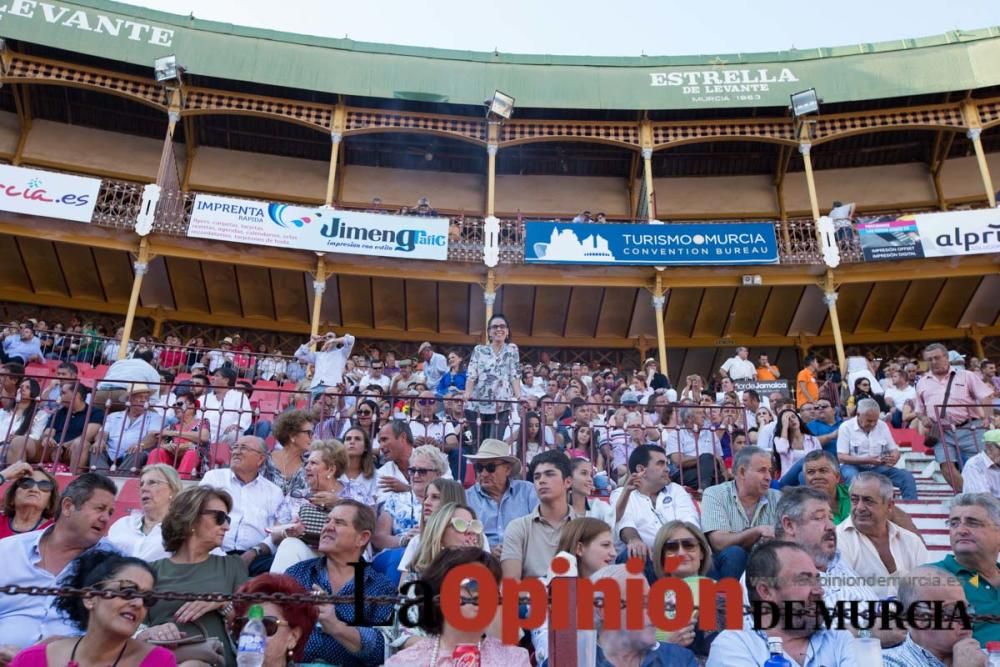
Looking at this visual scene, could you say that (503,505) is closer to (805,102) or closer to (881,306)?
(805,102)

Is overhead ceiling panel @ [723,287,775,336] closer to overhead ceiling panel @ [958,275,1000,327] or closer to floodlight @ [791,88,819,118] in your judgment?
floodlight @ [791,88,819,118]

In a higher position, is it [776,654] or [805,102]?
[805,102]

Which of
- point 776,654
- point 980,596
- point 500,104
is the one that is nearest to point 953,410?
point 980,596

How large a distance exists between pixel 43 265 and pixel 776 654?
17.1 metres

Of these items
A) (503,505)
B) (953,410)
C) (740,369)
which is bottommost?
(503,505)

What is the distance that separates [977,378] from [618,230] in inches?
305

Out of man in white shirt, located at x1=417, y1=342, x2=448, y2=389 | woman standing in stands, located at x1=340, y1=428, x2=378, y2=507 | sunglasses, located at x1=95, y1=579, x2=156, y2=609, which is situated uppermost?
man in white shirt, located at x1=417, y1=342, x2=448, y2=389

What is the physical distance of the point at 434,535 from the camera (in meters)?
3.64

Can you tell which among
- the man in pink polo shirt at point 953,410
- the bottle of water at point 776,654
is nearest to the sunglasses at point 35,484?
the bottle of water at point 776,654

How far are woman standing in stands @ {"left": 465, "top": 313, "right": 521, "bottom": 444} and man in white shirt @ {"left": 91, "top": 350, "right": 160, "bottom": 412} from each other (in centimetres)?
312

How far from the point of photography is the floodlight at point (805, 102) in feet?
49.4

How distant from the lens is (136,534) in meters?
4.22

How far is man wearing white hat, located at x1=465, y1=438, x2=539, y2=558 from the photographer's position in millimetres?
5133

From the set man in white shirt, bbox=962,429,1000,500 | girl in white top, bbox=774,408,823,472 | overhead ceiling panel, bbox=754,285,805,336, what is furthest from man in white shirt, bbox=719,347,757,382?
man in white shirt, bbox=962,429,1000,500
